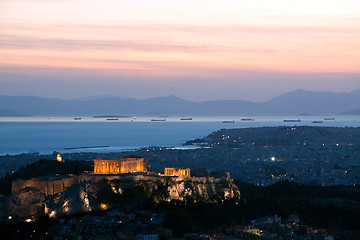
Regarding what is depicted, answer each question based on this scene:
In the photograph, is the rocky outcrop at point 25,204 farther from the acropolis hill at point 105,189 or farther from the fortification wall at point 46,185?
A: the fortification wall at point 46,185

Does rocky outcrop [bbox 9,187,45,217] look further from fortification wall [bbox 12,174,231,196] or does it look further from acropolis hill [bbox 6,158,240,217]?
fortification wall [bbox 12,174,231,196]

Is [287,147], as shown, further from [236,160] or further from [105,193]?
[105,193]

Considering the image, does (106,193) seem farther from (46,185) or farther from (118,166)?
(118,166)

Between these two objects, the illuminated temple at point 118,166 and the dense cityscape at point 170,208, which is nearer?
the dense cityscape at point 170,208

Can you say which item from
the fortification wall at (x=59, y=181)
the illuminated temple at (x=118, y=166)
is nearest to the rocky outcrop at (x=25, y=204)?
the fortification wall at (x=59, y=181)

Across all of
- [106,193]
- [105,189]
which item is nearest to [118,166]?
[105,189]

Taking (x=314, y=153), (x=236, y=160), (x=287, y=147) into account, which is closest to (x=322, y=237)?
(x=236, y=160)

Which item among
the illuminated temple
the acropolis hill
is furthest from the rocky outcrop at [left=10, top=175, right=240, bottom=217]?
the illuminated temple

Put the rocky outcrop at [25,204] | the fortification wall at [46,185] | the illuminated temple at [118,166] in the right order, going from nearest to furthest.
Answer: the rocky outcrop at [25,204] → the fortification wall at [46,185] → the illuminated temple at [118,166]
